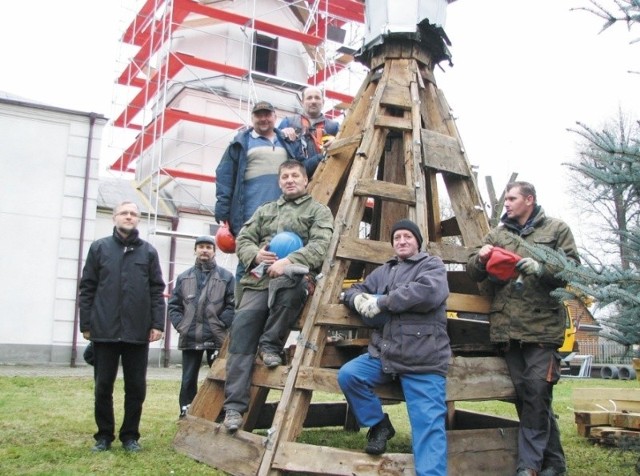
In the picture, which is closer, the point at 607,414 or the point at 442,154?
the point at 442,154

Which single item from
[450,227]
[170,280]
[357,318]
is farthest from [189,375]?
[170,280]

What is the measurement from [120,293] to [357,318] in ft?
6.64

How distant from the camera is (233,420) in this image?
5.30 metres

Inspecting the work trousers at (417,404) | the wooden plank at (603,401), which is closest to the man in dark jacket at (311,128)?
the work trousers at (417,404)

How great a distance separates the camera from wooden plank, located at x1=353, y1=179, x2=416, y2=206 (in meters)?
5.90

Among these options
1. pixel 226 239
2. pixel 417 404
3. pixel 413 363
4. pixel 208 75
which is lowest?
pixel 417 404

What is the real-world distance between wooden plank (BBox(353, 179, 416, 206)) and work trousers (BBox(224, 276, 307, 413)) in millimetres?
1050

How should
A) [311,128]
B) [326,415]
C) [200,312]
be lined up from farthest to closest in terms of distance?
[326,415] → [200,312] → [311,128]

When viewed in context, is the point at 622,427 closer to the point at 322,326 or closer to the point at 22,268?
the point at 322,326

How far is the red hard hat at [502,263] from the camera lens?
510cm

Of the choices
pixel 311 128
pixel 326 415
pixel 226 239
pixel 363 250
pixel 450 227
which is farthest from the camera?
pixel 326 415

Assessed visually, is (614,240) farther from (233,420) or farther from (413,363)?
(233,420)

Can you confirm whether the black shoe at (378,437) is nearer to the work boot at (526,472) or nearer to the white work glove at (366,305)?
the white work glove at (366,305)

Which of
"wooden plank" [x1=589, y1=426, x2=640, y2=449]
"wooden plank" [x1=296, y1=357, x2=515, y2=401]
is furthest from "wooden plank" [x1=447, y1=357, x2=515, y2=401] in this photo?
"wooden plank" [x1=589, y1=426, x2=640, y2=449]
